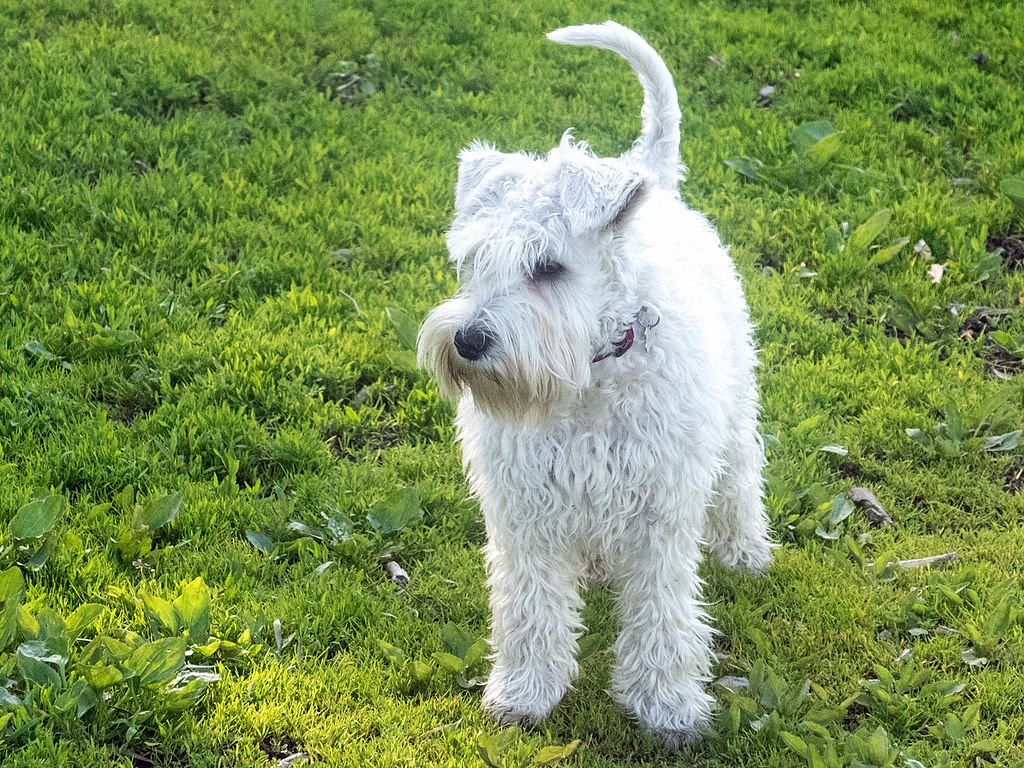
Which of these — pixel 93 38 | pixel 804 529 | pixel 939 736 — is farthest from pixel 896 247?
pixel 93 38

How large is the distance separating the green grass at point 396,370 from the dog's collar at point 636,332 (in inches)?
48.8

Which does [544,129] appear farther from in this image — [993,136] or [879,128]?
[993,136]

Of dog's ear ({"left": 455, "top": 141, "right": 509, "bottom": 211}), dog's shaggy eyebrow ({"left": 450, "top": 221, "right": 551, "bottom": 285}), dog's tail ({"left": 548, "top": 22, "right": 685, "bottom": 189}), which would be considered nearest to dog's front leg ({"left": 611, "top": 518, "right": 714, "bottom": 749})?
dog's shaggy eyebrow ({"left": 450, "top": 221, "right": 551, "bottom": 285})

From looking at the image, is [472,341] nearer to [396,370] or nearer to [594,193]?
[594,193]

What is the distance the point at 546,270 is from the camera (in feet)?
10.6

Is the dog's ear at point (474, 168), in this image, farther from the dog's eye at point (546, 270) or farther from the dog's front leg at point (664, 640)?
the dog's front leg at point (664, 640)

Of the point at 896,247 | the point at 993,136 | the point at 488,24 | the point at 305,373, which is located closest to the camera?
the point at 305,373

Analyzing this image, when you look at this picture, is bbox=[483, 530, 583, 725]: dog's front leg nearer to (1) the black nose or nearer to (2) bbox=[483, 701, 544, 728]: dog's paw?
(2) bbox=[483, 701, 544, 728]: dog's paw

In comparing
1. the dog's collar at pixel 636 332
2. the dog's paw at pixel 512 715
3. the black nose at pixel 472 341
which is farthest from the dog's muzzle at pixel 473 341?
the dog's paw at pixel 512 715

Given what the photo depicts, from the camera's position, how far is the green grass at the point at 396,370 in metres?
3.67

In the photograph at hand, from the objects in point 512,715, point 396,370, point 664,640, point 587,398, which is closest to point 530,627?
point 512,715

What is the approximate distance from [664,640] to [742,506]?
2.74ft

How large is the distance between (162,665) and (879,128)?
18.5 feet

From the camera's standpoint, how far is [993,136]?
6949mm
